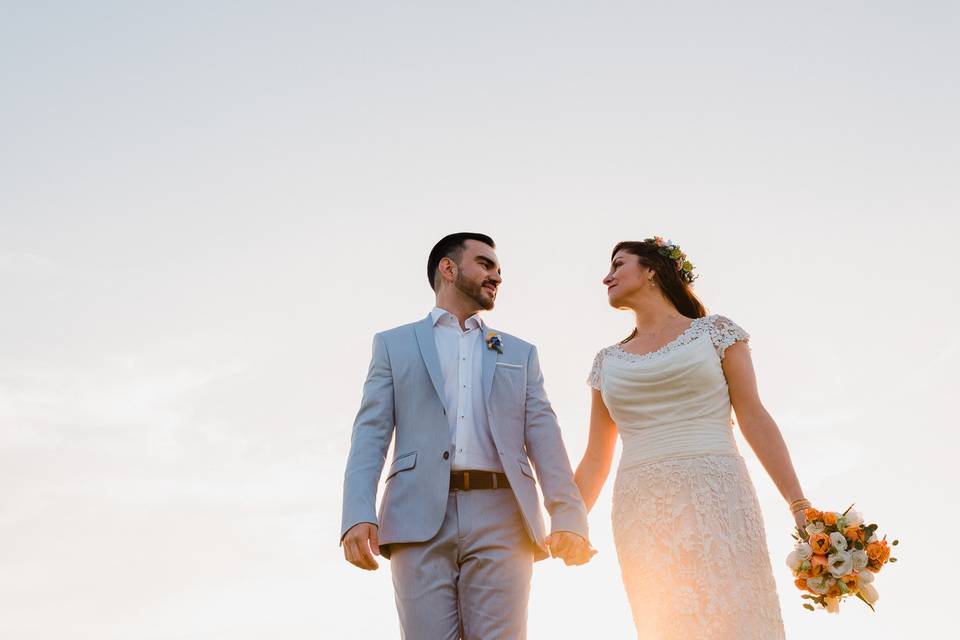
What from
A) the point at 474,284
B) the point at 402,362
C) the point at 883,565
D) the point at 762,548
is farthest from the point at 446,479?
the point at 883,565

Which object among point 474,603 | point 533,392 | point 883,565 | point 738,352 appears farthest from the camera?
point 738,352

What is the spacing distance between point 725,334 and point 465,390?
189 cm

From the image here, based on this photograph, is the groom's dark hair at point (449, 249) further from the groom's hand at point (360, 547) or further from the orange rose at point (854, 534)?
the orange rose at point (854, 534)

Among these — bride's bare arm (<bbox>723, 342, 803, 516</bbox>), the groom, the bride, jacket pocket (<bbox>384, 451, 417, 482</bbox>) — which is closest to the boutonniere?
the groom

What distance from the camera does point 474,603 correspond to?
17.9ft

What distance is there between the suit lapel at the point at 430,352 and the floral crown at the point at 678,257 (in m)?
2.05

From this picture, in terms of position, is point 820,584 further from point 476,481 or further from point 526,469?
point 476,481

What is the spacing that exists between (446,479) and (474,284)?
1360 mm

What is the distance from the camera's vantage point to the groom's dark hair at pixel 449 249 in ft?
21.9

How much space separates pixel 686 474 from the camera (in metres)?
6.36

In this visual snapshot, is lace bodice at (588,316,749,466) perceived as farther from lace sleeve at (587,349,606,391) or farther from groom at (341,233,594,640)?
groom at (341,233,594,640)

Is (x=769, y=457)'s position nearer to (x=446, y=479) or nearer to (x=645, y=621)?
(x=645, y=621)

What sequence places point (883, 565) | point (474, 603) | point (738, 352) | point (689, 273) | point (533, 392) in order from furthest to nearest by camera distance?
1. point (689, 273)
2. point (738, 352)
3. point (533, 392)
4. point (883, 565)
5. point (474, 603)

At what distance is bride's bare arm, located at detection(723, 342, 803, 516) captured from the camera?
255 inches
